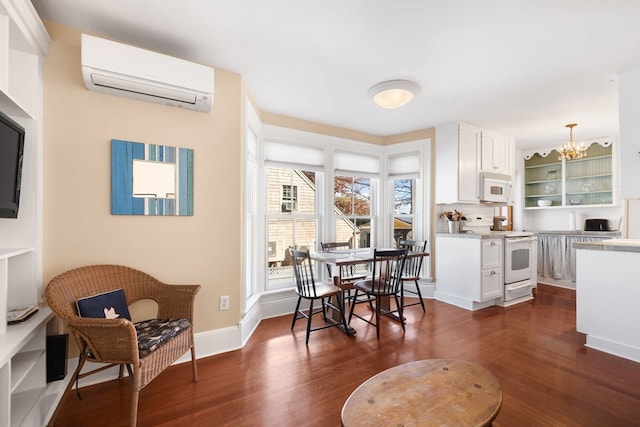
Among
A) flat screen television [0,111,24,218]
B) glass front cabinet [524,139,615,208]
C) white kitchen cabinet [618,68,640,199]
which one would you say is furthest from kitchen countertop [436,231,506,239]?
flat screen television [0,111,24,218]

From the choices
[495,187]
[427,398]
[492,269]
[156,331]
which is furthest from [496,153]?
[156,331]

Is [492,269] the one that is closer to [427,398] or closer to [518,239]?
[518,239]

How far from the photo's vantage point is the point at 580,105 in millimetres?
3252

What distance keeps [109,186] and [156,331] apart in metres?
1.13

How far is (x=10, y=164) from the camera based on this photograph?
1.54 metres

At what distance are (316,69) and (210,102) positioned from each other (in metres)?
0.98

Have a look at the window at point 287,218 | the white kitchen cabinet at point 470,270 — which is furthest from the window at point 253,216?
the white kitchen cabinet at point 470,270

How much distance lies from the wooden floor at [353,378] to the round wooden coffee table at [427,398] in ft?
1.65

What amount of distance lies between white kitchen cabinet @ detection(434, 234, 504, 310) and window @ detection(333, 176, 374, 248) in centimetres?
113

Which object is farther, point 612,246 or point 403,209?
point 403,209

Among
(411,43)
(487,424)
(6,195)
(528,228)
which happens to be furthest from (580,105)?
(6,195)

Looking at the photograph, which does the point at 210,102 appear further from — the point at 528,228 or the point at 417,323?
the point at 528,228

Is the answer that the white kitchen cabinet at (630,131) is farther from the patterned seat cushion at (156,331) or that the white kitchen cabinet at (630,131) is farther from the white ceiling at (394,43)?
the patterned seat cushion at (156,331)

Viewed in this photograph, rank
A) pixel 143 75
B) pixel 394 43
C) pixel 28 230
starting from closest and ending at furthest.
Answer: pixel 28 230 → pixel 143 75 → pixel 394 43
